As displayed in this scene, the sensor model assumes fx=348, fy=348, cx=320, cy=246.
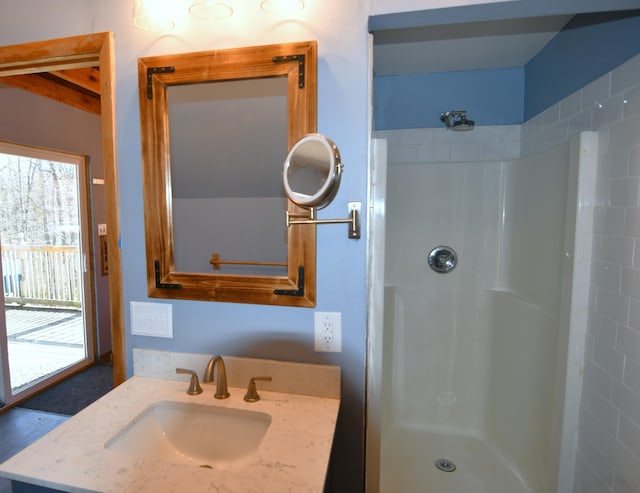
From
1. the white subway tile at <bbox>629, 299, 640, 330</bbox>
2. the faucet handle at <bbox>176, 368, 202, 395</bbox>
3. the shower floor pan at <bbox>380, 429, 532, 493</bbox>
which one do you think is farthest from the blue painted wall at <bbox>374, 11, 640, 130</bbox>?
the shower floor pan at <bbox>380, 429, 532, 493</bbox>

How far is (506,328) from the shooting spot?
1871 mm

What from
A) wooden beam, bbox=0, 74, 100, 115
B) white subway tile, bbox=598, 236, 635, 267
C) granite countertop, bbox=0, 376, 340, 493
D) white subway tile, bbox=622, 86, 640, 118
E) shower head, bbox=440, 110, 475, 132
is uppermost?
wooden beam, bbox=0, 74, 100, 115

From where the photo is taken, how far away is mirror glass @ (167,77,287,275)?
46.3 inches

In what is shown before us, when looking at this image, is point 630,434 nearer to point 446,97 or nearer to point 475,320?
point 475,320

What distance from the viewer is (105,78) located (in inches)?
47.5

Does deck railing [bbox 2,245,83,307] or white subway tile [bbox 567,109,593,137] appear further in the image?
deck railing [bbox 2,245,83,307]

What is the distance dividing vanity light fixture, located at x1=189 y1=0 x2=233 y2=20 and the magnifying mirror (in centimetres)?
47

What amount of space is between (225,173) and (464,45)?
1.23 metres

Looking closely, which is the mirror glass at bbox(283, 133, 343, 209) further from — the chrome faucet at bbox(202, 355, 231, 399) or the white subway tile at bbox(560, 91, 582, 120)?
the white subway tile at bbox(560, 91, 582, 120)

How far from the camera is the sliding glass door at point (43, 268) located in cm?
260

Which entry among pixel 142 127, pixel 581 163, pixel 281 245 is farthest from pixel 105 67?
pixel 581 163

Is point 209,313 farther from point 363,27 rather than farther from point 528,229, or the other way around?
point 528,229

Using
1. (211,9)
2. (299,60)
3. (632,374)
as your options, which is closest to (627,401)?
(632,374)

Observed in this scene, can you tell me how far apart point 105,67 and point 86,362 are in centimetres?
283
